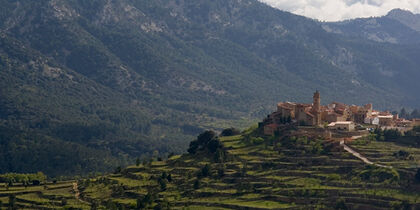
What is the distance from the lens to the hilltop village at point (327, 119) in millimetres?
126131

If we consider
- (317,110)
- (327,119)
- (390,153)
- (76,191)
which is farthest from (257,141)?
(76,191)

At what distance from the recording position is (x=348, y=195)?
9988 cm

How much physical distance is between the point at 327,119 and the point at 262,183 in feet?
87.7

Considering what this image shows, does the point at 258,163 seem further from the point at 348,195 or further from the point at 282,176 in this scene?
the point at 348,195

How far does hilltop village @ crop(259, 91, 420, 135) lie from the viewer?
126m

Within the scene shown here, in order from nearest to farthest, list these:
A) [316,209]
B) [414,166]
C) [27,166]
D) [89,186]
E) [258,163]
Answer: [316,209] < [414,166] < [258,163] < [89,186] < [27,166]

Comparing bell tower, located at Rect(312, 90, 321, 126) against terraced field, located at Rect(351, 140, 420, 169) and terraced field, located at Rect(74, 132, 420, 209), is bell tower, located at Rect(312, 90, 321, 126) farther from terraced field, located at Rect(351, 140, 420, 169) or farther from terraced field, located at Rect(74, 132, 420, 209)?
terraced field, located at Rect(351, 140, 420, 169)

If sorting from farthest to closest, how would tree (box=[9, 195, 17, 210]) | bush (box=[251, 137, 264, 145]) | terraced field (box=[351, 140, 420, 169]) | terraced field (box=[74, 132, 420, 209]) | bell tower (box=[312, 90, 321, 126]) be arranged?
bush (box=[251, 137, 264, 145]), bell tower (box=[312, 90, 321, 126]), tree (box=[9, 195, 17, 210]), terraced field (box=[351, 140, 420, 169]), terraced field (box=[74, 132, 420, 209])

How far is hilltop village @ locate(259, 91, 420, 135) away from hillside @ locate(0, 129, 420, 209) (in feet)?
15.6

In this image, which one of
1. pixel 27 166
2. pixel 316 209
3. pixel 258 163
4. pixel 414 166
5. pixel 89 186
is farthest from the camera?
pixel 27 166

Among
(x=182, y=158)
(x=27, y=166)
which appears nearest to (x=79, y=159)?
(x=27, y=166)

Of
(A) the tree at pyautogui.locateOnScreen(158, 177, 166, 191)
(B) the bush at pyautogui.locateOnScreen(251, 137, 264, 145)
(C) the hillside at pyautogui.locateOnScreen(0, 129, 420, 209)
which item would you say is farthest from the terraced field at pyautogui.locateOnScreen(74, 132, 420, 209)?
(B) the bush at pyautogui.locateOnScreen(251, 137, 264, 145)

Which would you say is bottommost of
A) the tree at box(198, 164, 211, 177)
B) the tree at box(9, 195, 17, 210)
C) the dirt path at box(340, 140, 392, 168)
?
the tree at box(9, 195, 17, 210)

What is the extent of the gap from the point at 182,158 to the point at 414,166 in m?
43.8
